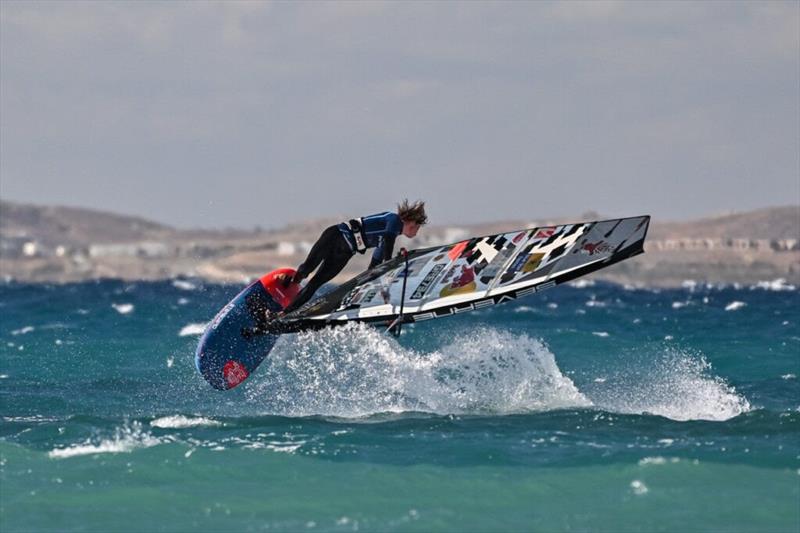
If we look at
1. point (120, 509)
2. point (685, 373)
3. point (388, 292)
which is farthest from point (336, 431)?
point (685, 373)

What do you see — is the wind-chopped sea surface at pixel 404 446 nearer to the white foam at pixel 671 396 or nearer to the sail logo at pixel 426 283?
the white foam at pixel 671 396

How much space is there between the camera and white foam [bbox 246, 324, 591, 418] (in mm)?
14133

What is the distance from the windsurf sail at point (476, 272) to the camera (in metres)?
12.5

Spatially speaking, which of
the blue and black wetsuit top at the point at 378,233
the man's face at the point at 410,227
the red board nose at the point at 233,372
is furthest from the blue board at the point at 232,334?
the man's face at the point at 410,227

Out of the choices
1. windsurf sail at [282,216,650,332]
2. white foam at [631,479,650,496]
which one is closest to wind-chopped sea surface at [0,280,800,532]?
white foam at [631,479,650,496]

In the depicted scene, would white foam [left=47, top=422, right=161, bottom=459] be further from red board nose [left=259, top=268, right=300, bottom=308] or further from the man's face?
the man's face

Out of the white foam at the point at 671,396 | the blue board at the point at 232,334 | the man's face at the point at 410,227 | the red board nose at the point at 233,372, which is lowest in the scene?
the white foam at the point at 671,396

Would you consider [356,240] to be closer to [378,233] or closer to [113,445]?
[378,233]

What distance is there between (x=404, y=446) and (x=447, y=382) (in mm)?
3511

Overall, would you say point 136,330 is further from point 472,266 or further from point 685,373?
point 472,266

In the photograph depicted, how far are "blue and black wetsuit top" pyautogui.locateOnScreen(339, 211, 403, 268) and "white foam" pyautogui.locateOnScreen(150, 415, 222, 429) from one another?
8.16 feet

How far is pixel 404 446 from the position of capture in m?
11.7

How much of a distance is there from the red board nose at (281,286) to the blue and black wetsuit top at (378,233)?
112cm

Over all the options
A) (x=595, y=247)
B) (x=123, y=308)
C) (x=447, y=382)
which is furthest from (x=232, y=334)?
(x=123, y=308)
